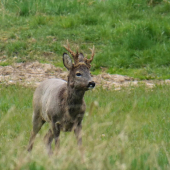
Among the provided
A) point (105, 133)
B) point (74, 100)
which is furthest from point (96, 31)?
point (74, 100)

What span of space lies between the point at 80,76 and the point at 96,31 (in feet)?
28.2

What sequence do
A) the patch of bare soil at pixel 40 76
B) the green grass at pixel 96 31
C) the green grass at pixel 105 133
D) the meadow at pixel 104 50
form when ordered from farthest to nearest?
the green grass at pixel 96 31 → the patch of bare soil at pixel 40 76 → the meadow at pixel 104 50 → the green grass at pixel 105 133

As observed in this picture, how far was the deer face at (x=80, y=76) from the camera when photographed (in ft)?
22.6

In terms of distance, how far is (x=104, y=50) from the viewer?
1446 cm

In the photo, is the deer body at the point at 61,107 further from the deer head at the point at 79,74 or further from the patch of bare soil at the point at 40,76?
the patch of bare soil at the point at 40,76

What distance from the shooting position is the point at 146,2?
16953 millimetres

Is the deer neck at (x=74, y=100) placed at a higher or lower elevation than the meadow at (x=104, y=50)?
higher

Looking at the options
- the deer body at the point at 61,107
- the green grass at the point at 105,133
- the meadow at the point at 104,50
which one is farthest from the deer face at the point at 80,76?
the meadow at the point at 104,50

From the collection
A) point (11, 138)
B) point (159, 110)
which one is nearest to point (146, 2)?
point (159, 110)

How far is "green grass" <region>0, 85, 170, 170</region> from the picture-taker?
15.6 ft

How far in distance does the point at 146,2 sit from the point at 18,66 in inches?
230

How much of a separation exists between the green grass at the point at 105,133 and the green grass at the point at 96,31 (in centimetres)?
259

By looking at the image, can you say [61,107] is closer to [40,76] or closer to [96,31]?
[40,76]

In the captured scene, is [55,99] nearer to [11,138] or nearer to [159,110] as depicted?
[11,138]
